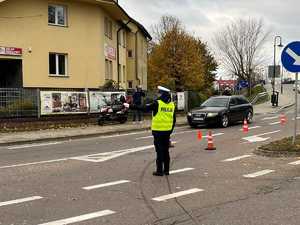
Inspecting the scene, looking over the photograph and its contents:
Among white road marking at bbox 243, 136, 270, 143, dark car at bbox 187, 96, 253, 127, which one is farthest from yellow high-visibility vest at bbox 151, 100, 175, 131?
dark car at bbox 187, 96, 253, 127

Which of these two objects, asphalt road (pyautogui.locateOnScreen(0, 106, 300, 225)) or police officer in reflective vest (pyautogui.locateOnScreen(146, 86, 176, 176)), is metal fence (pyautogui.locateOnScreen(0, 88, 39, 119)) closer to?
asphalt road (pyautogui.locateOnScreen(0, 106, 300, 225))

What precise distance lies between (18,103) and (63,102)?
2.35 m

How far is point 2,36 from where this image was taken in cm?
2636

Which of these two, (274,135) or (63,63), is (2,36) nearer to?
(63,63)

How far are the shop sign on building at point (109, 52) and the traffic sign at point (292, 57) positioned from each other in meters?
19.4

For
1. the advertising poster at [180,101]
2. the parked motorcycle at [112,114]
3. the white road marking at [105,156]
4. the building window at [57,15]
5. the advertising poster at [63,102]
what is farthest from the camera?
the advertising poster at [180,101]

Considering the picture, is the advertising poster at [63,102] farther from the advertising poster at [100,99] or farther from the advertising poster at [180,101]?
the advertising poster at [180,101]

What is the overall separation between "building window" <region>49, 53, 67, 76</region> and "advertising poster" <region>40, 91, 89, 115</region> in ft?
15.8

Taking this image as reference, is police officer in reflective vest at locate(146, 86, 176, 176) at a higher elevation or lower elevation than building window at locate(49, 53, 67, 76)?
lower

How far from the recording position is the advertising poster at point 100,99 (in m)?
25.1

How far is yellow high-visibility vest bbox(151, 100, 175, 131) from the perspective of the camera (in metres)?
9.99

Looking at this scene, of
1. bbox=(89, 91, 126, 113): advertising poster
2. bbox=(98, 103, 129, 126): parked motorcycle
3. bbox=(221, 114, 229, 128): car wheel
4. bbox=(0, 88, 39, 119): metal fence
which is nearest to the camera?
bbox=(0, 88, 39, 119): metal fence

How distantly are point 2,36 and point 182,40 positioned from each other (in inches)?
1257

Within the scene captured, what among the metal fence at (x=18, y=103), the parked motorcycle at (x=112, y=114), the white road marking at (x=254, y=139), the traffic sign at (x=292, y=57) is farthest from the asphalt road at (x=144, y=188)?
the parked motorcycle at (x=112, y=114)
